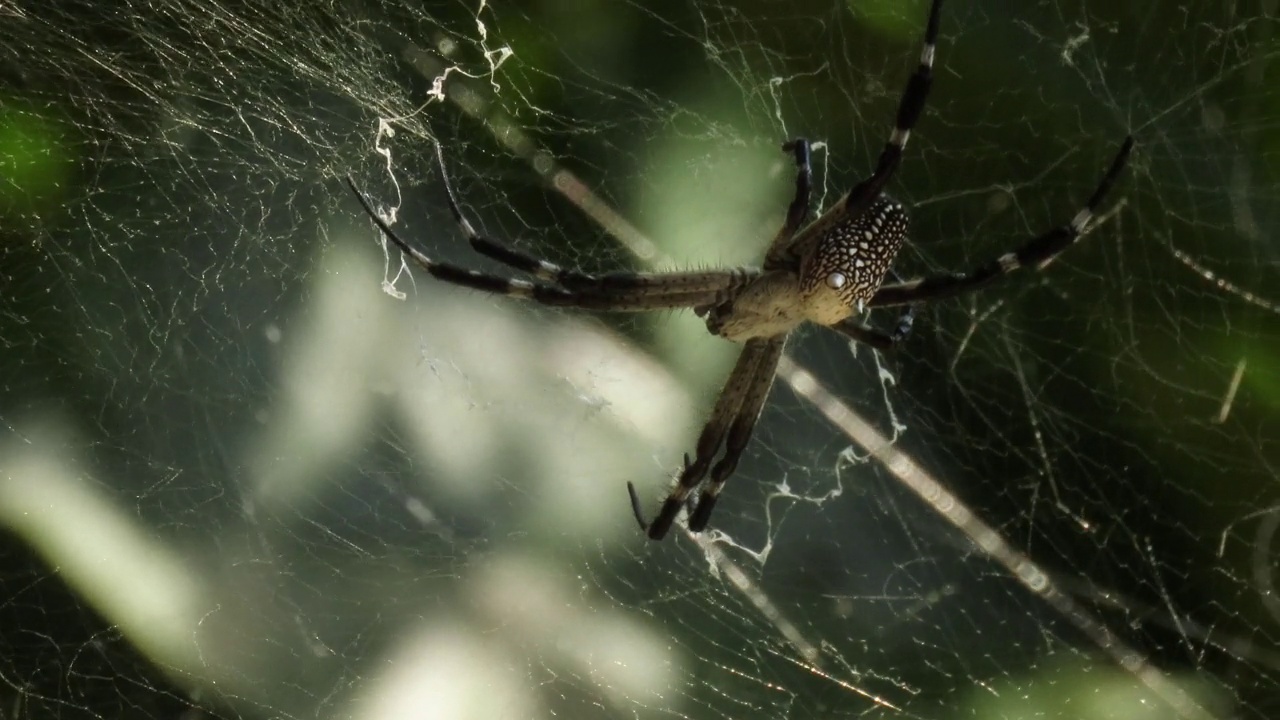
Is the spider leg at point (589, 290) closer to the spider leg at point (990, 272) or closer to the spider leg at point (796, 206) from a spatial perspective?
the spider leg at point (796, 206)

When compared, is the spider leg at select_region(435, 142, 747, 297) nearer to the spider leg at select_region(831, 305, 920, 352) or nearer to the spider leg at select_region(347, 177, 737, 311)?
the spider leg at select_region(347, 177, 737, 311)

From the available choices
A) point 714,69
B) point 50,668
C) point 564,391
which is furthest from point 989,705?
point 50,668

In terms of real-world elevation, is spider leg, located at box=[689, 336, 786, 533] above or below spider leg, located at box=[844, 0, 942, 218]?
below

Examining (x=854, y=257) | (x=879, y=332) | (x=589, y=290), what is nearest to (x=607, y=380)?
(x=589, y=290)

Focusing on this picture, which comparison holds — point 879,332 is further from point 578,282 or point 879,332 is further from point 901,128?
point 578,282

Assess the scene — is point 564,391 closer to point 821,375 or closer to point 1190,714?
point 821,375

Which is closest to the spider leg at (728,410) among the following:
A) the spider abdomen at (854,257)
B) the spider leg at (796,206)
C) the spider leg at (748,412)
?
the spider leg at (748,412)

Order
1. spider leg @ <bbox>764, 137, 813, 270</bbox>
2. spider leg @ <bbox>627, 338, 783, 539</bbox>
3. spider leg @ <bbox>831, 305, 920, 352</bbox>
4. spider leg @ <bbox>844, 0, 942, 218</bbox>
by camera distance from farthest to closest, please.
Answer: spider leg @ <bbox>627, 338, 783, 539</bbox>, spider leg @ <bbox>831, 305, 920, 352</bbox>, spider leg @ <bbox>764, 137, 813, 270</bbox>, spider leg @ <bbox>844, 0, 942, 218</bbox>

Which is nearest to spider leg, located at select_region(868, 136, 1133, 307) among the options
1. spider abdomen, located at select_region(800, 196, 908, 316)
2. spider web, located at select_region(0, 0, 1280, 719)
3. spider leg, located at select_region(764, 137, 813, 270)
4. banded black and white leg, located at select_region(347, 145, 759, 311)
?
spider abdomen, located at select_region(800, 196, 908, 316)
